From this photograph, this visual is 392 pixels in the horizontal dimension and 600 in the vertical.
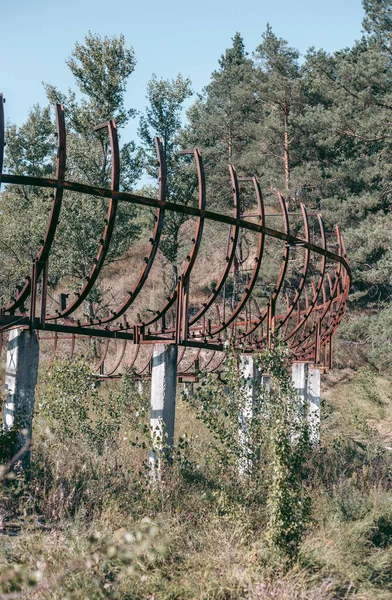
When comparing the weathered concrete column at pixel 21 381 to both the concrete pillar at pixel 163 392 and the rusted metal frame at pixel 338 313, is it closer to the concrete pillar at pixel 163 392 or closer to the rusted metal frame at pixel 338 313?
the concrete pillar at pixel 163 392

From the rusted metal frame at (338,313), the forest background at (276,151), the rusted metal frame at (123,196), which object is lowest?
the rusted metal frame at (338,313)

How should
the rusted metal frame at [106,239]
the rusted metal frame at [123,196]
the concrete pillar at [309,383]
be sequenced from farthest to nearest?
the concrete pillar at [309,383]
the rusted metal frame at [106,239]
the rusted metal frame at [123,196]

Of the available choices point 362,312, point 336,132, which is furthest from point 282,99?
point 362,312

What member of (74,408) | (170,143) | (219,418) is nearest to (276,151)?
(170,143)

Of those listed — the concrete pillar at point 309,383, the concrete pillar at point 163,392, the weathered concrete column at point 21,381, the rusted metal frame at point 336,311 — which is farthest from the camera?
the concrete pillar at point 309,383

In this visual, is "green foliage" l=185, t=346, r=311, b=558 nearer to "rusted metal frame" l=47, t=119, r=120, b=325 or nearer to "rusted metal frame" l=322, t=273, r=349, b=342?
"rusted metal frame" l=47, t=119, r=120, b=325

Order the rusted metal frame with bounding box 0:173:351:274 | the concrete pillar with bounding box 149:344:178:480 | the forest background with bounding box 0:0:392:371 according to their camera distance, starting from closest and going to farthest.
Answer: the rusted metal frame with bounding box 0:173:351:274, the concrete pillar with bounding box 149:344:178:480, the forest background with bounding box 0:0:392:371

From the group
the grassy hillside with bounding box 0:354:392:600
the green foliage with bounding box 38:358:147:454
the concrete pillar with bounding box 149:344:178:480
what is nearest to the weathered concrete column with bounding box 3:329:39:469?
the grassy hillside with bounding box 0:354:392:600

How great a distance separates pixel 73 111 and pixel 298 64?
1128 cm

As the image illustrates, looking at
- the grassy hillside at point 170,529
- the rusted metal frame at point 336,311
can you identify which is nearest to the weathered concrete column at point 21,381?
the grassy hillside at point 170,529

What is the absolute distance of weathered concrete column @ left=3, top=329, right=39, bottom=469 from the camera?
6.96 m

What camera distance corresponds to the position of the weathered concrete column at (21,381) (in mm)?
6957

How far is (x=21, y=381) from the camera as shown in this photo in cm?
698

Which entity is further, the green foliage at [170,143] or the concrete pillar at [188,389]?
the green foliage at [170,143]
